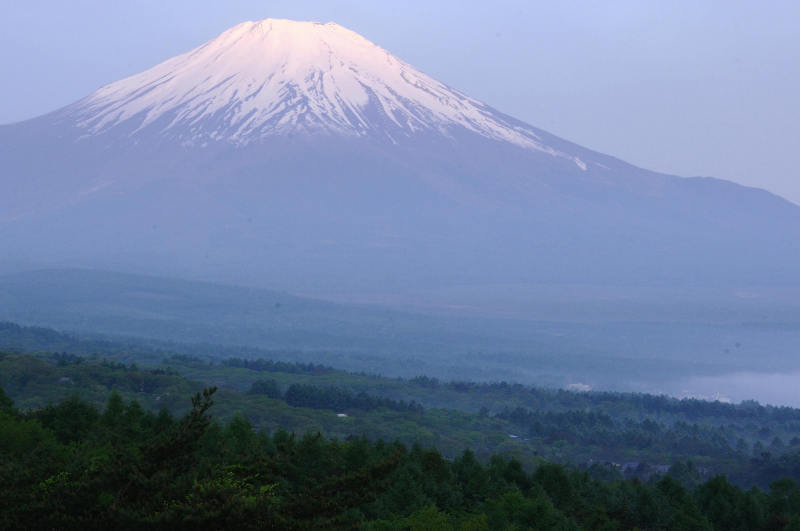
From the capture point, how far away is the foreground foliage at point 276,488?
1539cm

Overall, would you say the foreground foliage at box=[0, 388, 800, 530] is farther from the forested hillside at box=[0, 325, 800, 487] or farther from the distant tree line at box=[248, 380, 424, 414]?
the distant tree line at box=[248, 380, 424, 414]

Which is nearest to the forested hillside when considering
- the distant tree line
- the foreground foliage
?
the distant tree line

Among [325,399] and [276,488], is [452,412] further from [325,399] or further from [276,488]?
[276,488]

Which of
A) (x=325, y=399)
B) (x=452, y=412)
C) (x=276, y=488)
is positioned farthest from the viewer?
(x=452, y=412)

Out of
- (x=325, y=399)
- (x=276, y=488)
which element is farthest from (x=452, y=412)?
(x=276, y=488)

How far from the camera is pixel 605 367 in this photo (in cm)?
14050

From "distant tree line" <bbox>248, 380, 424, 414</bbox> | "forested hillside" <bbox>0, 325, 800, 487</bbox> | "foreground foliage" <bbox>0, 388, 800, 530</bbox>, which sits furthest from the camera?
"distant tree line" <bbox>248, 380, 424, 414</bbox>

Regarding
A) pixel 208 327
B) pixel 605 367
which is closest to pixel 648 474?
pixel 605 367

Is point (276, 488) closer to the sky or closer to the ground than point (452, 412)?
closer to the sky

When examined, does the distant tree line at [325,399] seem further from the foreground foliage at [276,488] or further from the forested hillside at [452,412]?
the foreground foliage at [276,488]

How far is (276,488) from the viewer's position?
795 inches

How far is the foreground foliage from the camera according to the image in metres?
15.4

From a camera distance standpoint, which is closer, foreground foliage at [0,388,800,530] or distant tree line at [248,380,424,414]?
foreground foliage at [0,388,800,530]

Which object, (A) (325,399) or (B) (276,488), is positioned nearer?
(B) (276,488)
